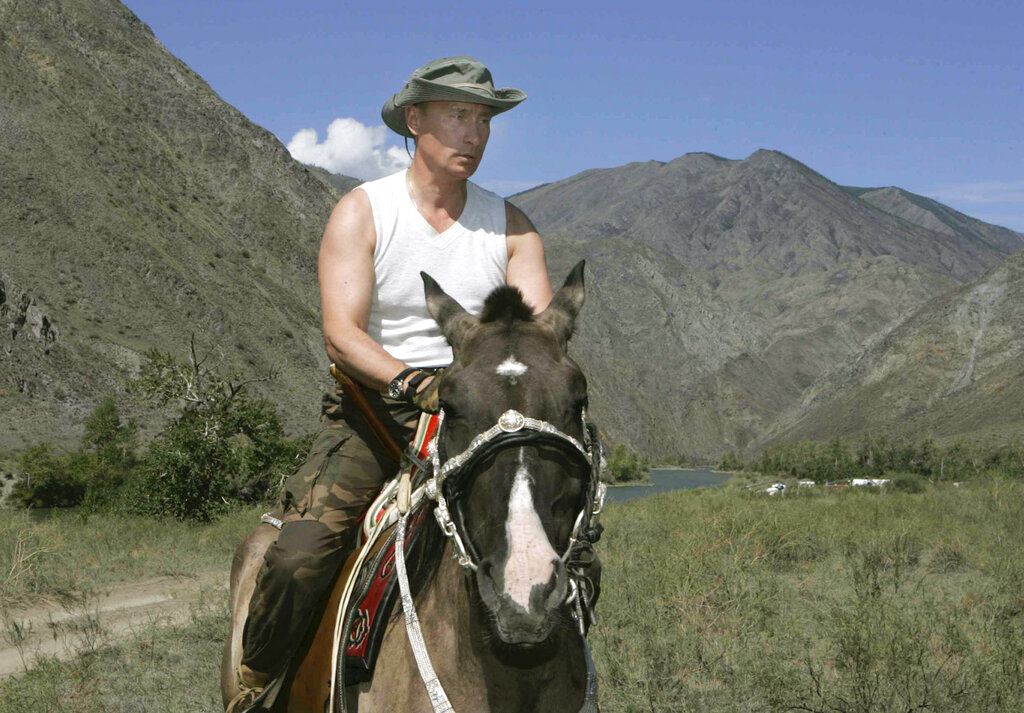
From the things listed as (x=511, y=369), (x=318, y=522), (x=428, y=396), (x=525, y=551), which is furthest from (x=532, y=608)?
(x=318, y=522)

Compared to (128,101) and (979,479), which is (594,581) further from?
(128,101)

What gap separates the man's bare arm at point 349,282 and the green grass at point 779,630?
408cm

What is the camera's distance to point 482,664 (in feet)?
8.86

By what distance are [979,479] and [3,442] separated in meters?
43.2

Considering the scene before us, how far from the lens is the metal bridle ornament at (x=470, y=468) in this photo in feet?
8.08

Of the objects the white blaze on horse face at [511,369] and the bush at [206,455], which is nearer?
the white blaze on horse face at [511,369]

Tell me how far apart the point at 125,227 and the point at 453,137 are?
211 ft

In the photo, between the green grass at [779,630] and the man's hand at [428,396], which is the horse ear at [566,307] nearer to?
the man's hand at [428,396]

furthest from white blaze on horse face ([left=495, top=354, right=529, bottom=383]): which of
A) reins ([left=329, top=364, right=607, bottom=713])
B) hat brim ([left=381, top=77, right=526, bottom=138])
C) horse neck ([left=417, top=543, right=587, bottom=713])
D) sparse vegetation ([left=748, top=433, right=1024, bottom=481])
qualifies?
sparse vegetation ([left=748, top=433, right=1024, bottom=481])

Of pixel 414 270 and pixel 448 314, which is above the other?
pixel 414 270

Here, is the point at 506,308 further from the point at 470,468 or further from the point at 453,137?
the point at 453,137

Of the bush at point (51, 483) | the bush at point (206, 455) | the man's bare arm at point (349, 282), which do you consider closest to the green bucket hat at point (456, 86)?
the man's bare arm at point (349, 282)

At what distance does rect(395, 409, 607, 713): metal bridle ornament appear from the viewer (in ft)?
8.08

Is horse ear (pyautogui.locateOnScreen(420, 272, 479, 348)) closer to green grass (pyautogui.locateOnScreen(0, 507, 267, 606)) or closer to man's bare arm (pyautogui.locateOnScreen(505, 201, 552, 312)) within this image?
man's bare arm (pyautogui.locateOnScreen(505, 201, 552, 312))
